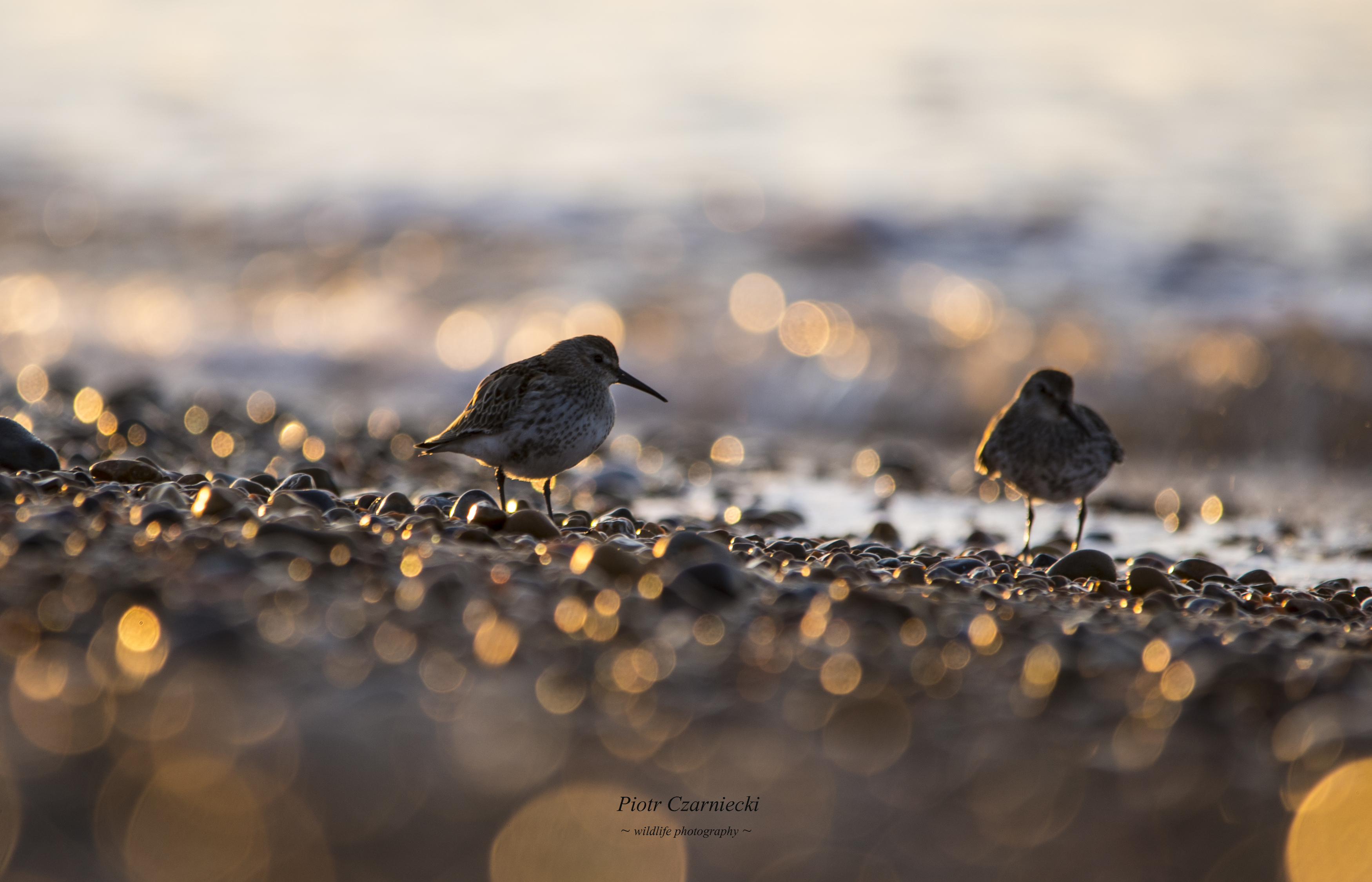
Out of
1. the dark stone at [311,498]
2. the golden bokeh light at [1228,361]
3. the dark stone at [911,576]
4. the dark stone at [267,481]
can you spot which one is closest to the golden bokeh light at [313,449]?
the dark stone at [267,481]

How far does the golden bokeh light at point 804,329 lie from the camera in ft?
38.9

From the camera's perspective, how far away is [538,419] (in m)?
5.55

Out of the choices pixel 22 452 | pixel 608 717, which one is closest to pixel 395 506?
pixel 22 452

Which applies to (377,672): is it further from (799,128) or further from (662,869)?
(799,128)

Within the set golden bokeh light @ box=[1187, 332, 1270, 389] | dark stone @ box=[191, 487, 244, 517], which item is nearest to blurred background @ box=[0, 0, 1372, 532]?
golden bokeh light @ box=[1187, 332, 1270, 389]

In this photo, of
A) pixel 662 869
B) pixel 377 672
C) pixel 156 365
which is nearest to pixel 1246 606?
pixel 662 869

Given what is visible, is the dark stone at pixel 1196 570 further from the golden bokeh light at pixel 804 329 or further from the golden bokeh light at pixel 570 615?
the golden bokeh light at pixel 804 329

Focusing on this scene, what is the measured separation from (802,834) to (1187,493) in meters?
6.54

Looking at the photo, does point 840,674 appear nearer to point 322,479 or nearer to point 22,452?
point 322,479

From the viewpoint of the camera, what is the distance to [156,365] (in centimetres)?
1273

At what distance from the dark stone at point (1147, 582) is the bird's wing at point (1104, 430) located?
1.57 m

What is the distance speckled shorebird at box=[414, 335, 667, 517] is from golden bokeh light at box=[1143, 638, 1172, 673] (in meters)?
2.77

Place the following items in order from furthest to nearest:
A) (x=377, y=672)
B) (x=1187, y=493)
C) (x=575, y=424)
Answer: (x=1187, y=493)
(x=575, y=424)
(x=377, y=672)

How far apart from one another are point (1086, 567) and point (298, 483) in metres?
3.49
